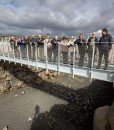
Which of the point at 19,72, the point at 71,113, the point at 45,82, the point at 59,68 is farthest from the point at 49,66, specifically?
the point at 19,72

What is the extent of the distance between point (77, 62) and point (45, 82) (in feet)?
56.7

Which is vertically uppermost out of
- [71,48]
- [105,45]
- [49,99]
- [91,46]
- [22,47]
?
[105,45]

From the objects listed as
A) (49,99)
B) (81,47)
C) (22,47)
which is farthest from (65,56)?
(49,99)

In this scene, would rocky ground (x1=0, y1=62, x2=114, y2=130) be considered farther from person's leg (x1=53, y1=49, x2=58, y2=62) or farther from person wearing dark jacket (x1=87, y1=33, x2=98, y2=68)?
person wearing dark jacket (x1=87, y1=33, x2=98, y2=68)

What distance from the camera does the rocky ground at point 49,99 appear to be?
25.9 meters

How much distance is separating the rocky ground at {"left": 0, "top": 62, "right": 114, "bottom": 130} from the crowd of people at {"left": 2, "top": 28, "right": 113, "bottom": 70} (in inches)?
251

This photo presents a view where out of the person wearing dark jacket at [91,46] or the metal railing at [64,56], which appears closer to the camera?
the metal railing at [64,56]

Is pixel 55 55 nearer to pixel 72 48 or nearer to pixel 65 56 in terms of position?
pixel 65 56

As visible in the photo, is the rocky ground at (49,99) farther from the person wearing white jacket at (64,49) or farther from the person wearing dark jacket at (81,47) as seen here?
the person wearing dark jacket at (81,47)

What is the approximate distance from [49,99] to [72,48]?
12287 mm

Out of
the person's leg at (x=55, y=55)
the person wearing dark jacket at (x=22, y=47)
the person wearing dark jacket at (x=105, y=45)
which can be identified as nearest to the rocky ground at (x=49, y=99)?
the person wearing dark jacket at (x=22, y=47)

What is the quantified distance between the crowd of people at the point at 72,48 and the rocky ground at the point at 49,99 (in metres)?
6.36

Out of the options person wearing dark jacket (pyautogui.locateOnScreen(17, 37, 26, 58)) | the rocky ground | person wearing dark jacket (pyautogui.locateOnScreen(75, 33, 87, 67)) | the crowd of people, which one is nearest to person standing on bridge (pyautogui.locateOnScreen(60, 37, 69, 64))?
the crowd of people

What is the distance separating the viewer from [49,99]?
30.1 m
